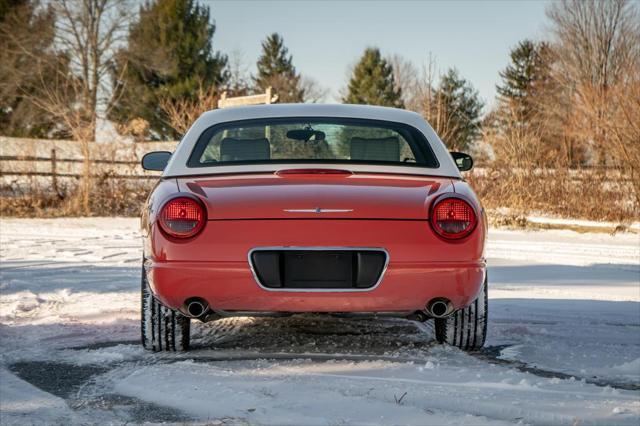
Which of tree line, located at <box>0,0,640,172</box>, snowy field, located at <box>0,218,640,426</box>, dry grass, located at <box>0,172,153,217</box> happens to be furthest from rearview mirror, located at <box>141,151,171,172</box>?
tree line, located at <box>0,0,640,172</box>

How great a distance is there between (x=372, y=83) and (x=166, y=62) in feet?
61.8

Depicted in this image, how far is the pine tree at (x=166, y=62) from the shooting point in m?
42.8

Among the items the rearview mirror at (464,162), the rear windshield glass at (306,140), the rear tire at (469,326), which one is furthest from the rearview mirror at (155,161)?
the rear tire at (469,326)

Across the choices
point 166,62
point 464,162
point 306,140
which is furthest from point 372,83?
point 306,140

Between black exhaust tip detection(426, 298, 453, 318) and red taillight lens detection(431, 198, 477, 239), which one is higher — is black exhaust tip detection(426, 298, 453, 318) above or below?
below

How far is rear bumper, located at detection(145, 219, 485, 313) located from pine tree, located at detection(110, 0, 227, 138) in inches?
1524

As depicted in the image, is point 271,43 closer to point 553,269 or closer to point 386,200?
point 553,269

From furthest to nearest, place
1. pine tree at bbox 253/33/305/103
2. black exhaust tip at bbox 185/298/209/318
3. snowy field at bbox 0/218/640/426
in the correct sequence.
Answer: pine tree at bbox 253/33/305/103
black exhaust tip at bbox 185/298/209/318
snowy field at bbox 0/218/640/426

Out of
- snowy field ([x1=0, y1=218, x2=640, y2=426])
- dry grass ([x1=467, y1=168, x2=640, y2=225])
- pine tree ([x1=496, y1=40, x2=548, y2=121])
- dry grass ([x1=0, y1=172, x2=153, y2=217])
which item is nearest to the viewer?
snowy field ([x1=0, y1=218, x2=640, y2=426])

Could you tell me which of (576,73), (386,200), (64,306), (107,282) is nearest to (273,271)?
(386,200)

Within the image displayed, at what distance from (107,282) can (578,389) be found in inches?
195

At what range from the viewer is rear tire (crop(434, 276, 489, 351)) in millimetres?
4297

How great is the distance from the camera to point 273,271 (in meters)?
3.75

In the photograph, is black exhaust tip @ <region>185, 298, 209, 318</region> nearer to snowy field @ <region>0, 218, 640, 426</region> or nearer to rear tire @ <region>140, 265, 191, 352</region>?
snowy field @ <region>0, 218, 640, 426</region>
